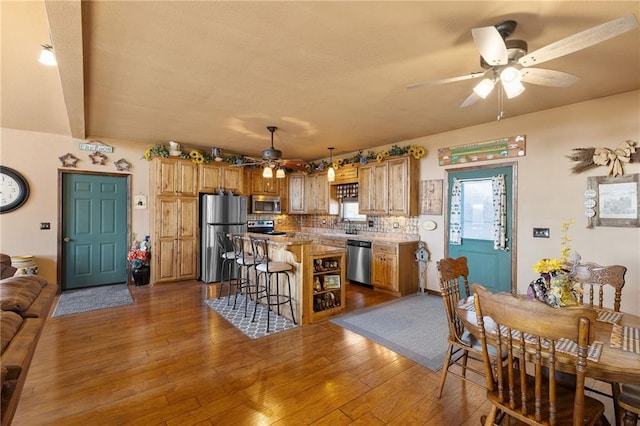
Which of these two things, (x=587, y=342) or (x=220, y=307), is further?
(x=220, y=307)

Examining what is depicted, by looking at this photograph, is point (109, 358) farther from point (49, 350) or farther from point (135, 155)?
point (135, 155)

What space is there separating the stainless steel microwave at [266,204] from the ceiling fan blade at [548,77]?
5.56 m

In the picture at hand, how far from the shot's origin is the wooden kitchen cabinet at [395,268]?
195 inches

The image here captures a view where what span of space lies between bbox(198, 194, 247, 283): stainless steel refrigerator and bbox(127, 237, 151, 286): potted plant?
0.91 m

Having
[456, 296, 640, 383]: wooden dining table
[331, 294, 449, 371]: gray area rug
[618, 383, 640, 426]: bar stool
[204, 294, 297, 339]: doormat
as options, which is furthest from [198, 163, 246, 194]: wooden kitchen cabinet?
[618, 383, 640, 426]: bar stool

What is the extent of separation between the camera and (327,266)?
13.2 ft

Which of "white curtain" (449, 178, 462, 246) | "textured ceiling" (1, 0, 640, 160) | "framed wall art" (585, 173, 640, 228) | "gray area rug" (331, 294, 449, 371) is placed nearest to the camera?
"textured ceiling" (1, 0, 640, 160)

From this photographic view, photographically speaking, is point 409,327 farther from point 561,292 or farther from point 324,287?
point 561,292

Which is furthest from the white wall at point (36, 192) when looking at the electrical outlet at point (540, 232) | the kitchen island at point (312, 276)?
the electrical outlet at point (540, 232)

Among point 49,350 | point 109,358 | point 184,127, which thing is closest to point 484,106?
point 184,127

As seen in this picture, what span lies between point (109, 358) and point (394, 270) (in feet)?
12.6

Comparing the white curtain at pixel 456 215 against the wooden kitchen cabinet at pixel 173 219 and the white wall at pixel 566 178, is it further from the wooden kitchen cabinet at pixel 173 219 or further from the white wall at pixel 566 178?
the wooden kitchen cabinet at pixel 173 219

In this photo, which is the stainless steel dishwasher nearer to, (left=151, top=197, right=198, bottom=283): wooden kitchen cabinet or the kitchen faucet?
the kitchen faucet

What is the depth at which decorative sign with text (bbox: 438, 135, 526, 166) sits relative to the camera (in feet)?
13.4
